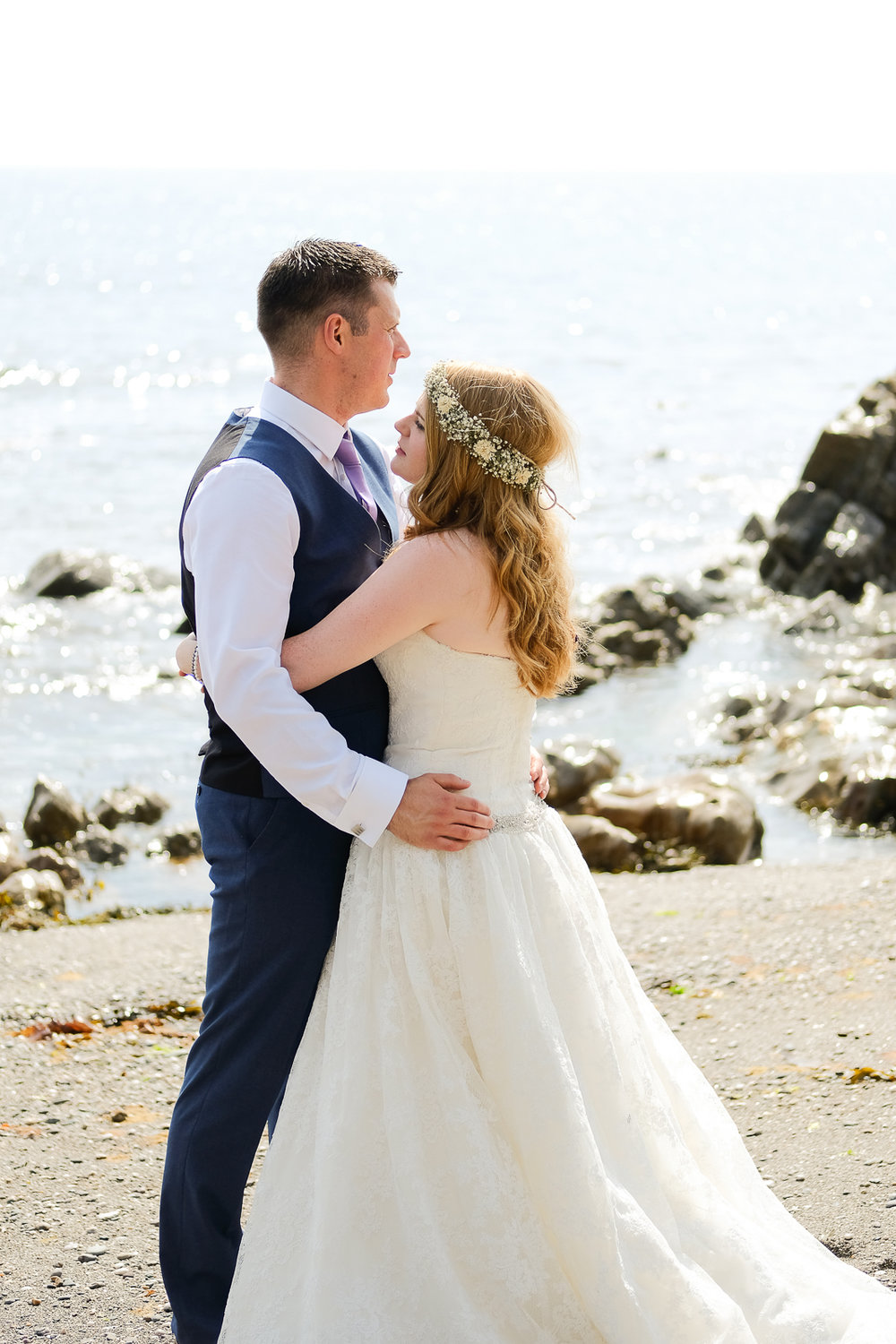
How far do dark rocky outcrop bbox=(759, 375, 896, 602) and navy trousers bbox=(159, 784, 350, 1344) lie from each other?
1468 centimetres

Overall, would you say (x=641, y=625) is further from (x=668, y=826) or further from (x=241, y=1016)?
(x=241, y=1016)

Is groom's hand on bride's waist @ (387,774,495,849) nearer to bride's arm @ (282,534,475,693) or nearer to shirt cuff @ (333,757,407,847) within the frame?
shirt cuff @ (333,757,407,847)

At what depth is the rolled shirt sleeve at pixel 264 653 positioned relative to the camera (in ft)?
Result: 10.00

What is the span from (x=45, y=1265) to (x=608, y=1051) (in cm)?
181

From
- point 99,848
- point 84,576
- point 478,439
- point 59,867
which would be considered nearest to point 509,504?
point 478,439

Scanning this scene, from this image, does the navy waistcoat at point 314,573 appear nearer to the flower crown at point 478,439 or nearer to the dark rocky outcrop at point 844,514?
the flower crown at point 478,439

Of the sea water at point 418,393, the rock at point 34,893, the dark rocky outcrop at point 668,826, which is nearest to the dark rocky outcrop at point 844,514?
the sea water at point 418,393

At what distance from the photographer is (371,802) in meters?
3.11

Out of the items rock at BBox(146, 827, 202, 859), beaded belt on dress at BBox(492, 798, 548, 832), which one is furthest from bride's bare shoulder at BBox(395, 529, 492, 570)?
rock at BBox(146, 827, 202, 859)

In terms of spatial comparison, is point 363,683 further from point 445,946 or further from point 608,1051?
point 608,1051

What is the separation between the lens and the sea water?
41.8ft

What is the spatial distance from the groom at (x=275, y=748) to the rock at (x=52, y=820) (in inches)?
262

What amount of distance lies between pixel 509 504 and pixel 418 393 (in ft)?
94.6

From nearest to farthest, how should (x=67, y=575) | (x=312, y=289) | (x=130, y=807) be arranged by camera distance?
(x=312, y=289), (x=130, y=807), (x=67, y=575)
